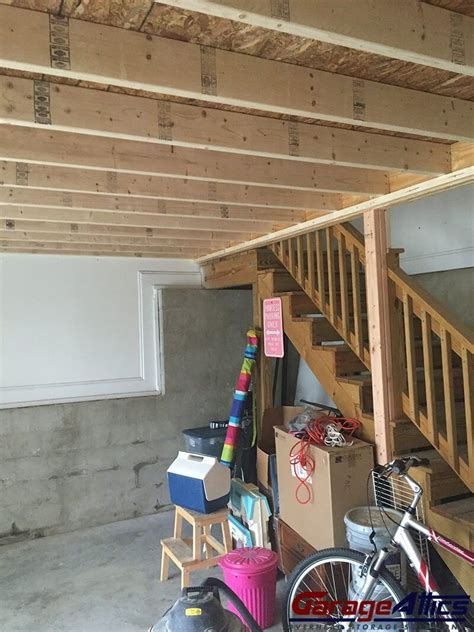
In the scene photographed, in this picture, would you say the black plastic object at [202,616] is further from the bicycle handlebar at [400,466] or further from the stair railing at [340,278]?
the stair railing at [340,278]

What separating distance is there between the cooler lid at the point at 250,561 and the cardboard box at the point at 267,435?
0.79 metres

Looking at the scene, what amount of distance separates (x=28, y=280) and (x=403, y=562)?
3910 mm

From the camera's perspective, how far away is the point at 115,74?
1.56m

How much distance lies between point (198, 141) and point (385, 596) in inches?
95.2

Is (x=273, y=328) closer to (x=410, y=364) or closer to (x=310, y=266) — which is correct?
(x=310, y=266)

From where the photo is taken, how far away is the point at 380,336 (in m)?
3.07

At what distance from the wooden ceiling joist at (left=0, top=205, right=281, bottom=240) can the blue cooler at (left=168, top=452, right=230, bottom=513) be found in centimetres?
172

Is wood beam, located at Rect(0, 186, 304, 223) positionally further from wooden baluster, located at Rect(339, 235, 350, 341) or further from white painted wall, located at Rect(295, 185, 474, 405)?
white painted wall, located at Rect(295, 185, 474, 405)

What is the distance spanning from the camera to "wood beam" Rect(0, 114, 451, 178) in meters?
2.12

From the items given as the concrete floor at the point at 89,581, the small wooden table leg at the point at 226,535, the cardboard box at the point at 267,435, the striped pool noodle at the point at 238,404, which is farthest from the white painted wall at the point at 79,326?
the small wooden table leg at the point at 226,535

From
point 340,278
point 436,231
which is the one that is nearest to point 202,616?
point 340,278

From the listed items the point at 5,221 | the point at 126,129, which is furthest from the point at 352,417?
the point at 5,221

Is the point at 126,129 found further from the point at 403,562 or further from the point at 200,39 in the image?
the point at 403,562

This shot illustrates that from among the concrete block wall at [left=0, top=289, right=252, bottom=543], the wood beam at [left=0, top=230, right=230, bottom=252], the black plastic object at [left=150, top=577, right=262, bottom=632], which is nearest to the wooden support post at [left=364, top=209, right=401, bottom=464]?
the black plastic object at [left=150, top=577, right=262, bottom=632]
